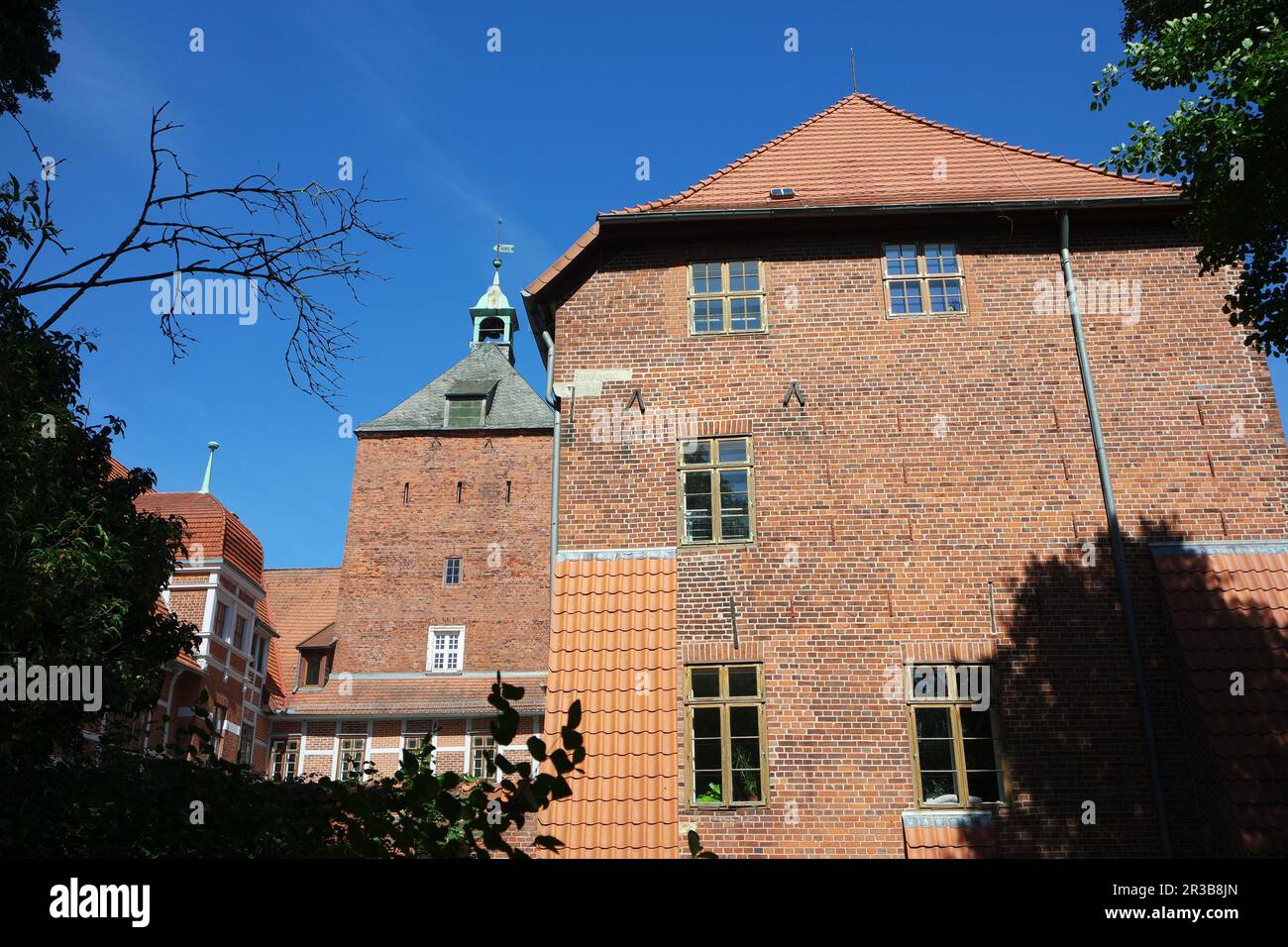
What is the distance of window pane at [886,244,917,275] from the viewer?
607 inches

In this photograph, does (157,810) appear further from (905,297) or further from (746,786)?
(905,297)

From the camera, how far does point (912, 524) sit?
45.5 ft

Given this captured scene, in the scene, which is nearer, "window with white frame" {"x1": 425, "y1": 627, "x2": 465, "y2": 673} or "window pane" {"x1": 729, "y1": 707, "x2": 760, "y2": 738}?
"window pane" {"x1": 729, "y1": 707, "x2": 760, "y2": 738}

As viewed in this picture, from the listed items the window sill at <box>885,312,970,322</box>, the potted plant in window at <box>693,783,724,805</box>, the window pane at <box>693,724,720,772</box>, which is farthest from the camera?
the window sill at <box>885,312,970,322</box>

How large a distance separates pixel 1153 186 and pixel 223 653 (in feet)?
91.9

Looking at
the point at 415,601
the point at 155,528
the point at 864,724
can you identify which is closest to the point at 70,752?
the point at 155,528

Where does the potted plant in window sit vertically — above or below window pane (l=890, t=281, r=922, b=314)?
below

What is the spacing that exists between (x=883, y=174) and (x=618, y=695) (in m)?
9.22

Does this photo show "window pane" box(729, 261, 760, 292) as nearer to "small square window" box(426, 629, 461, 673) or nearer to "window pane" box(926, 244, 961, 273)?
"window pane" box(926, 244, 961, 273)

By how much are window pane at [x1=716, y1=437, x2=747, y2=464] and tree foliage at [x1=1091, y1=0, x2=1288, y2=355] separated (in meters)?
5.70

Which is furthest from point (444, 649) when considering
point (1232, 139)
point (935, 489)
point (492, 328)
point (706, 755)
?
point (1232, 139)

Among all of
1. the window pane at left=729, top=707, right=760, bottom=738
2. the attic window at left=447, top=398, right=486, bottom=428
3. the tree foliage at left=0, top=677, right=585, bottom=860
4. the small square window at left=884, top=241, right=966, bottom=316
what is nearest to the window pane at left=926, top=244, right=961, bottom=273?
the small square window at left=884, top=241, right=966, bottom=316

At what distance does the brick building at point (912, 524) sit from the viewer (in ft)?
40.8
